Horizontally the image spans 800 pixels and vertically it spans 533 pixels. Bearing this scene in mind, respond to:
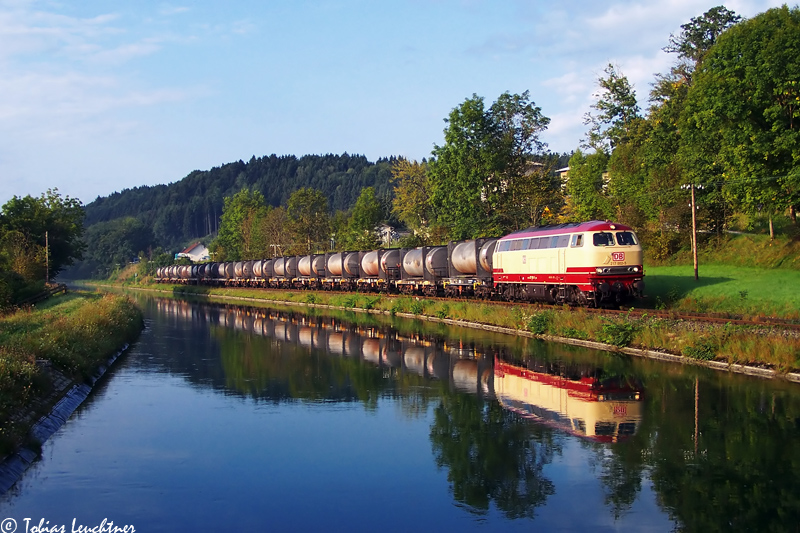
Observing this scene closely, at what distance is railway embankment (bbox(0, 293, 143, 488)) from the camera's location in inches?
626

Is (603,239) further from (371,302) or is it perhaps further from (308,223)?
(308,223)

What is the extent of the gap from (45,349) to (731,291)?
31.6 m

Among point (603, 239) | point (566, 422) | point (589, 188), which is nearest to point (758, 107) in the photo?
point (603, 239)

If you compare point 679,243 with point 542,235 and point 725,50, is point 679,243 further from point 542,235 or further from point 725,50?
point 542,235

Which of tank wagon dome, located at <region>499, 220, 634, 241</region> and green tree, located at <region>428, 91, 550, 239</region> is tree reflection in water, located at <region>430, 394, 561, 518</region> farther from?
green tree, located at <region>428, 91, 550, 239</region>

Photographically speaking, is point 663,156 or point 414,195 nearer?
point 663,156

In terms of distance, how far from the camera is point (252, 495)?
13523mm

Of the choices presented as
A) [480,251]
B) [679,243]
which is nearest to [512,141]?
[679,243]

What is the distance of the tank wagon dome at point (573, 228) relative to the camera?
3444cm

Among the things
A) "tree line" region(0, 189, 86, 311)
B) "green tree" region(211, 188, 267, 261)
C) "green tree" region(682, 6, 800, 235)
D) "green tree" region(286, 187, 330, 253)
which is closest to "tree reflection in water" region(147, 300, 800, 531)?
"green tree" region(682, 6, 800, 235)

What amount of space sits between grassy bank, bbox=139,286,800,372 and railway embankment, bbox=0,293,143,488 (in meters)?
19.8

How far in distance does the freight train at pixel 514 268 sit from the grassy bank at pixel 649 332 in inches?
67.0

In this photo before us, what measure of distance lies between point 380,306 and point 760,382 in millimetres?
38131

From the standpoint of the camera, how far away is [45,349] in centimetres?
2325
